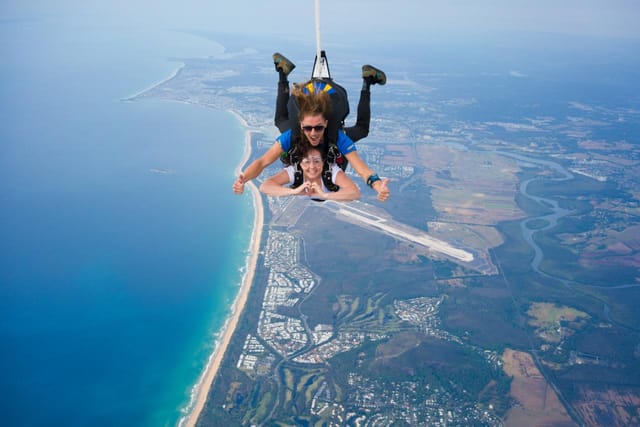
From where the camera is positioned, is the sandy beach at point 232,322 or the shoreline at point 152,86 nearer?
the sandy beach at point 232,322

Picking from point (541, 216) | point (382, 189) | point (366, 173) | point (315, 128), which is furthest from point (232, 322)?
point (541, 216)

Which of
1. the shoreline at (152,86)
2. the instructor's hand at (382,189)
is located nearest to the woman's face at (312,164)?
the instructor's hand at (382,189)

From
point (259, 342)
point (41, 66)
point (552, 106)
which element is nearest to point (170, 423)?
point (259, 342)

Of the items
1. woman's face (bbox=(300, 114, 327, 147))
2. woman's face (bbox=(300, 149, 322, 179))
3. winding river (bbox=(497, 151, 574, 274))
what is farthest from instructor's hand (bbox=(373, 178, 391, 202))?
winding river (bbox=(497, 151, 574, 274))

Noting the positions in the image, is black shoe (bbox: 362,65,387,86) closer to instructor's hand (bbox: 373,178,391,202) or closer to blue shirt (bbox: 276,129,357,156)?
blue shirt (bbox: 276,129,357,156)

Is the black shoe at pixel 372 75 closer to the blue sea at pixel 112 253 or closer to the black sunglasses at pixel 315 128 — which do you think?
the black sunglasses at pixel 315 128

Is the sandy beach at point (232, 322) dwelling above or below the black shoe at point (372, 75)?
below

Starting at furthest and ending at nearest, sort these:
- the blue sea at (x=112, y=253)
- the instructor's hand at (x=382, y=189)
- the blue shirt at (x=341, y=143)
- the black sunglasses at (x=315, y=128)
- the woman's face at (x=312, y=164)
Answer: the blue sea at (x=112, y=253), the woman's face at (x=312, y=164), the blue shirt at (x=341, y=143), the black sunglasses at (x=315, y=128), the instructor's hand at (x=382, y=189)
